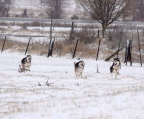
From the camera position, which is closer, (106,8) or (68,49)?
(68,49)

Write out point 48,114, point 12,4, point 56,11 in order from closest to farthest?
1. point 48,114
2. point 56,11
3. point 12,4

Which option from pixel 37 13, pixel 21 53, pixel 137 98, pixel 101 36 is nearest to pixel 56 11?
pixel 37 13

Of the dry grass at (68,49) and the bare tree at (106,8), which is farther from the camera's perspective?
the bare tree at (106,8)

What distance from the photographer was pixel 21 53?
29375 mm

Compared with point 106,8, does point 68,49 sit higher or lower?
lower

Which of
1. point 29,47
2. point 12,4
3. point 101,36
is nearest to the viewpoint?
point 29,47

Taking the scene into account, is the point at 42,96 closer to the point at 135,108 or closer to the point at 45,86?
the point at 45,86

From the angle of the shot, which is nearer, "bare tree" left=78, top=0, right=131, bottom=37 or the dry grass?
the dry grass

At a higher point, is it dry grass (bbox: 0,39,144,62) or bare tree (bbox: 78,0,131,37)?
bare tree (bbox: 78,0,131,37)

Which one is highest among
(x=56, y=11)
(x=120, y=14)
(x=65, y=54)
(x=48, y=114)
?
(x=56, y=11)

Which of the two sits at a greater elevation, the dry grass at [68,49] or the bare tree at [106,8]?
the bare tree at [106,8]

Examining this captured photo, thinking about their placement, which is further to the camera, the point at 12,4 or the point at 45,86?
the point at 12,4

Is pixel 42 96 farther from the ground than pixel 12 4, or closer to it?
closer to it

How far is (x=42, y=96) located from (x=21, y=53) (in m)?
19.0
